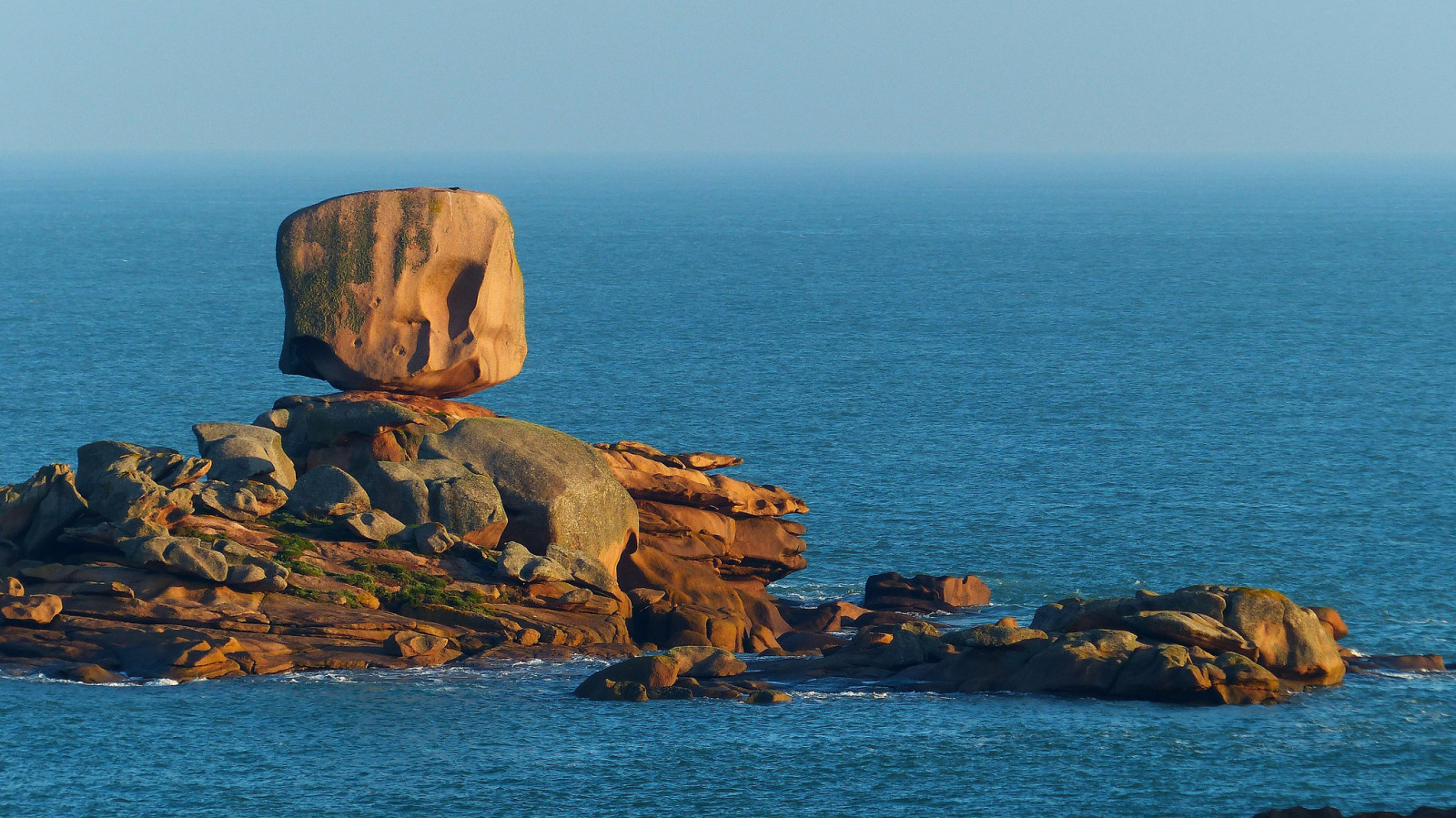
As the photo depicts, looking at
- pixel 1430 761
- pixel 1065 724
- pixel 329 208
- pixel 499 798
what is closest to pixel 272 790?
pixel 499 798

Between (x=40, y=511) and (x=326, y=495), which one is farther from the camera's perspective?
(x=326, y=495)

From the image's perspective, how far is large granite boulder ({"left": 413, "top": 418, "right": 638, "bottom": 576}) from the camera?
194 ft

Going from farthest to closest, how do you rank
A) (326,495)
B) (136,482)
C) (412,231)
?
(412,231)
(326,495)
(136,482)

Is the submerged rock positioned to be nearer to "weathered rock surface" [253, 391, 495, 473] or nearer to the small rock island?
the small rock island

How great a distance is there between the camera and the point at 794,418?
109688 mm

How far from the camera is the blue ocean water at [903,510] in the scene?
44.3 meters

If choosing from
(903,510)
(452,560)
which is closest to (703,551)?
(452,560)

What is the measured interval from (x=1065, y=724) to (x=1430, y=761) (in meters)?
10.1

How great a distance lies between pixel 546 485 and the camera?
59.7 metres

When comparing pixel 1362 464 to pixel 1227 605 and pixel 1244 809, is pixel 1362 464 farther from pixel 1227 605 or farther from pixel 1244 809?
pixel 1244 809

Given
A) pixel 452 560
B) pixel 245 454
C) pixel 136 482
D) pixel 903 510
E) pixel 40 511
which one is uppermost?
pixel 245 454

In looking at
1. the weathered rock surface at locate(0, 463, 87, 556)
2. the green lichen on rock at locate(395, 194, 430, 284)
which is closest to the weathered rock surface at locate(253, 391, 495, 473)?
the green lichen on rock at locate(395, 194, 430, 284)

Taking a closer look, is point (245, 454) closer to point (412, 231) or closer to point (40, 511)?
point (40, 511)

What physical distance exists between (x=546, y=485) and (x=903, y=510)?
29542mm
